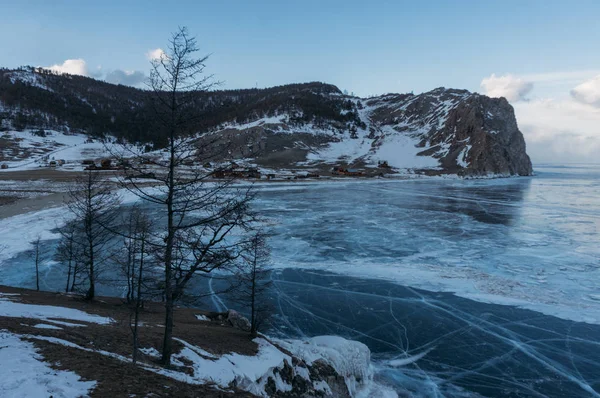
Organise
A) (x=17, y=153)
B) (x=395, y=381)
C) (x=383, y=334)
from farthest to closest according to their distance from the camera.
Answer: (x=17, y=153) < (x=383, y=334) < (x=395, y=381)

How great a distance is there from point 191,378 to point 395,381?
22.1ft

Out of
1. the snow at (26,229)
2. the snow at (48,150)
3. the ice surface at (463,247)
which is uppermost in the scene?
the snow at (48,150)

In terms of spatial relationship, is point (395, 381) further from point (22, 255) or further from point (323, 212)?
point (323, 212)

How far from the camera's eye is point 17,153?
105938 millimetres

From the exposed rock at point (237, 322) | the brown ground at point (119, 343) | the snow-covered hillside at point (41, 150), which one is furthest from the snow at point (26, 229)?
the snow-covered hillside at point (41, 150)

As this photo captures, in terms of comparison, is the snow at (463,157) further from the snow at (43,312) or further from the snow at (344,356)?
the snow at (43,312)

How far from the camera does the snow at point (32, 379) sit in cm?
528

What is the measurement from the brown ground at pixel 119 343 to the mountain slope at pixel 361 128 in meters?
68.5

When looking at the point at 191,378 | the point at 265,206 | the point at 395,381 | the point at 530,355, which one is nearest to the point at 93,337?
the point at 191,378

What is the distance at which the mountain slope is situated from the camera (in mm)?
112938

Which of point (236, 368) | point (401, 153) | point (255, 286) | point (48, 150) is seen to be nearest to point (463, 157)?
point (401, 153)

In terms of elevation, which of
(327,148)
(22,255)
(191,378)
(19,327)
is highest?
(327,148)

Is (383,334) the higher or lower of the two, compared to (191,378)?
lower

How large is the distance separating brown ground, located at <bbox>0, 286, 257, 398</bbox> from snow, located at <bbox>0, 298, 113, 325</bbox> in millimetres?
562
